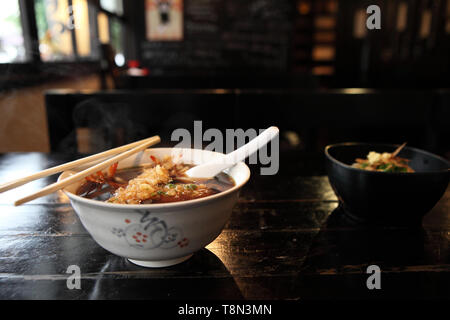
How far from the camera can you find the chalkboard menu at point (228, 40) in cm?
657

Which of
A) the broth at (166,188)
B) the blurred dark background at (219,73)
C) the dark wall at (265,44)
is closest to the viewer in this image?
the broth at (166,188)

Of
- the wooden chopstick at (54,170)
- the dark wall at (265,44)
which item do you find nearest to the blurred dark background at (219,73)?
the dark wall at (265,44)

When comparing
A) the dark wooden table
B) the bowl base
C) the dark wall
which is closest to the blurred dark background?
the dark wall

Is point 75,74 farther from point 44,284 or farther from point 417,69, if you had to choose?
point 417,69

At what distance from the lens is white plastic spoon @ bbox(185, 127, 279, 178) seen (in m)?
0.72

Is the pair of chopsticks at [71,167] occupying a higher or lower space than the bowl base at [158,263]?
higher

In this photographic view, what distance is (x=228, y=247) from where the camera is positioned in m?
0.74

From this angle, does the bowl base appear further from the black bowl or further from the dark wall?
the dark wall

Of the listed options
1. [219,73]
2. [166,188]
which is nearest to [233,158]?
[166,188]

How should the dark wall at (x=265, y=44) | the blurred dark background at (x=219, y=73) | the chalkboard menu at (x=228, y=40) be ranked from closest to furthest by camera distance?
the blurred dark background at (x=219, y=73) < the dark wall at (x=265, y=44) < the chalkboard menu at (x=228, y=40)

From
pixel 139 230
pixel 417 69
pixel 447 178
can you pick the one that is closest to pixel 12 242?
pixel 139 230

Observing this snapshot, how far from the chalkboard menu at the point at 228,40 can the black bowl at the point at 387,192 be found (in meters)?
6.26

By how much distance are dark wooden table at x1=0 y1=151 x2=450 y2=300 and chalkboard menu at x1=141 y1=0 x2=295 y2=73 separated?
20.4ft

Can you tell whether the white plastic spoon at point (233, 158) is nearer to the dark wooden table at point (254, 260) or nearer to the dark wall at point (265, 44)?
the dark wooden table at point (254, 260)
